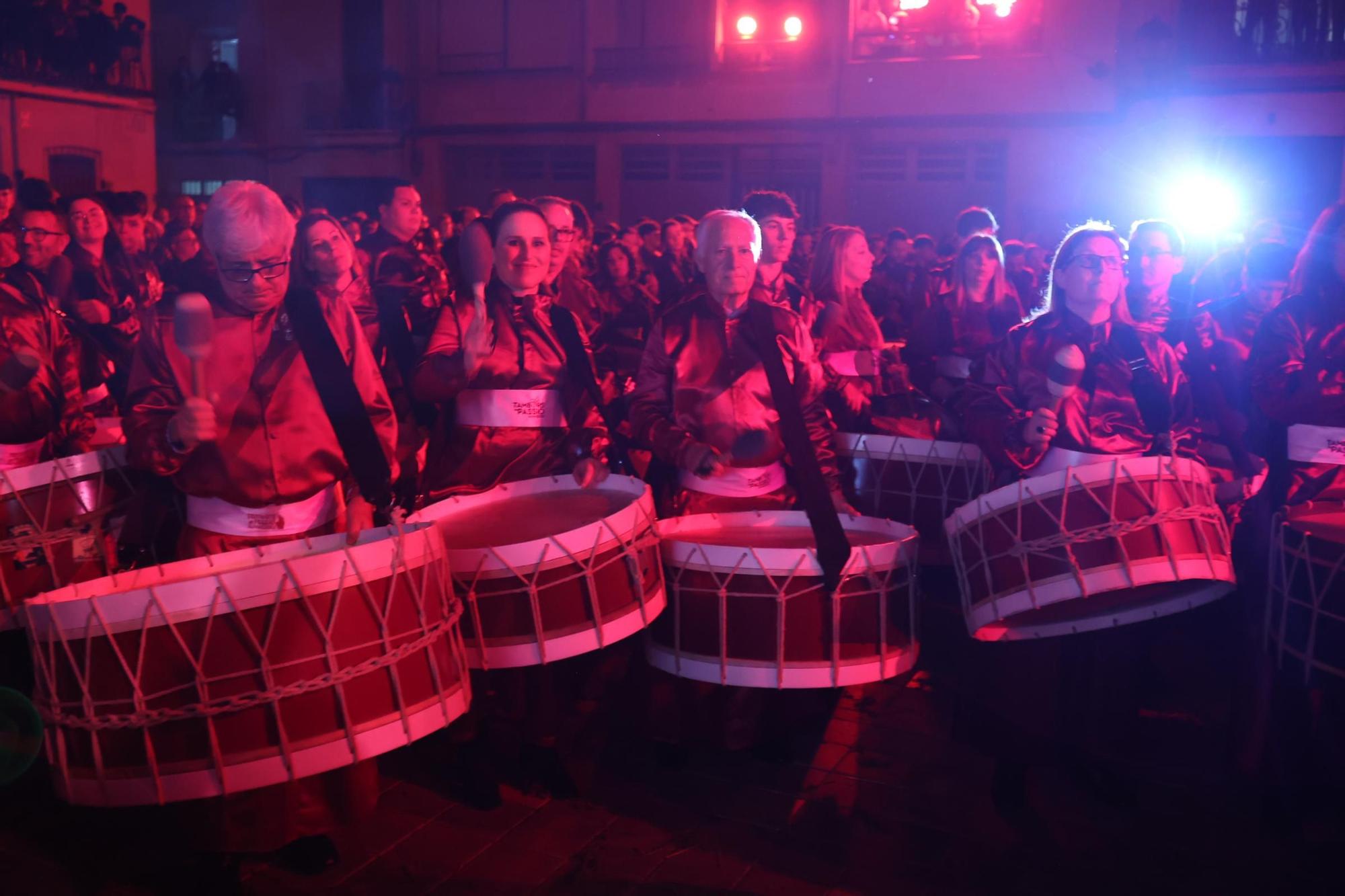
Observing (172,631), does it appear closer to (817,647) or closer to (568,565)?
(568,565)

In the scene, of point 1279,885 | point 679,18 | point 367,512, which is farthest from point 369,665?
point 679,18

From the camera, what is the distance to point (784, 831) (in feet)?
11.8

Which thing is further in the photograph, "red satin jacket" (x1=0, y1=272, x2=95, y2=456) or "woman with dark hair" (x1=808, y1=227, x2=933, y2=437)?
"woman with dark hair" (x1=808, y1=227, x2=933, y2=437)

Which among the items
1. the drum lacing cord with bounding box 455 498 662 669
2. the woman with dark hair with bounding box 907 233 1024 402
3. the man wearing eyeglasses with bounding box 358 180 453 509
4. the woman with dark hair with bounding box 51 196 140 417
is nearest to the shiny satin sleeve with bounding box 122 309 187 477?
the drum lacing cord with bounding box 455 498 662 669

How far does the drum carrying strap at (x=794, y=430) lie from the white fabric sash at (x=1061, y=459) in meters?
0.68

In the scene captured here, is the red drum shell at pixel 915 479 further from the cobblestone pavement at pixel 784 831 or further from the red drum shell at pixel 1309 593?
the red drum shell at pixel 1309 593

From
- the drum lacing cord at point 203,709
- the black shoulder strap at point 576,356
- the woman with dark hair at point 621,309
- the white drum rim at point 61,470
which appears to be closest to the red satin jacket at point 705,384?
the black shoulder strap at point 576,356

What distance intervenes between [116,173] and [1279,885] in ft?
80.0

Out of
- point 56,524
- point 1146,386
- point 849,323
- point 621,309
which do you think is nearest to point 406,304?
point 849,323

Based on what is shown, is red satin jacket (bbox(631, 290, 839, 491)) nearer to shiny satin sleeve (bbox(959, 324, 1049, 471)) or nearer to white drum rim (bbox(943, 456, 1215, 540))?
shiny satin sleeve (bbox(959, 324, 1049, 471))

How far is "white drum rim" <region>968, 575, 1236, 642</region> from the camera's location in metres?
3.52

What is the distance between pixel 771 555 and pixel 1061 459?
106 cm

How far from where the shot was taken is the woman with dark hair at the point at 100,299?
578 centimetres

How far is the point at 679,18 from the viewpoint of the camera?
20.2 metres
